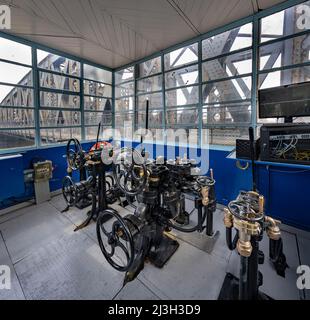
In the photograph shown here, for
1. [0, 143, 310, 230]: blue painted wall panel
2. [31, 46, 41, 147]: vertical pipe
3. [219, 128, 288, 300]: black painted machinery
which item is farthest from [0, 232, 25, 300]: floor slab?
[31, 46, 41, 147]: vertical pipe

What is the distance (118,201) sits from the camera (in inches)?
116

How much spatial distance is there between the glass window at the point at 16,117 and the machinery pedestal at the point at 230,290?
144 inches

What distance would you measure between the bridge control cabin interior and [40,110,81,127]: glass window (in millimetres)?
21

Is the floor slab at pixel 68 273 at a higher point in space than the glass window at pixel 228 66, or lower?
lower

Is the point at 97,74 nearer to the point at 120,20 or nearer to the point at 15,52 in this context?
the point at 15,52

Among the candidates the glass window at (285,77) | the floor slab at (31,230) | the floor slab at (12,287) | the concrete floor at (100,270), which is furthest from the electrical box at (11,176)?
the glass window at (285,77)

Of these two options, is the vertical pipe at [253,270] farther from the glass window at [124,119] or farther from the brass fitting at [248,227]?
the glass window at [124,119]

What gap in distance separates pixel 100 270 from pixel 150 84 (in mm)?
3455

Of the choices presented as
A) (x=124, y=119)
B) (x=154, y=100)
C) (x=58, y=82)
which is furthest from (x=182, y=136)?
(x=58, y=82)

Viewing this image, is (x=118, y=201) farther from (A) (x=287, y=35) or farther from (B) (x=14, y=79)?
(A) (x=287, y=35)

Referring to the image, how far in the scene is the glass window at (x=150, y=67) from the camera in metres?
3.55

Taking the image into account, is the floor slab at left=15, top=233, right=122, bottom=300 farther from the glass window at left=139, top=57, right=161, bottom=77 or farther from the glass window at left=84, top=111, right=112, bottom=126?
the glass window at left=139, top=57, right=161, bottom=77
